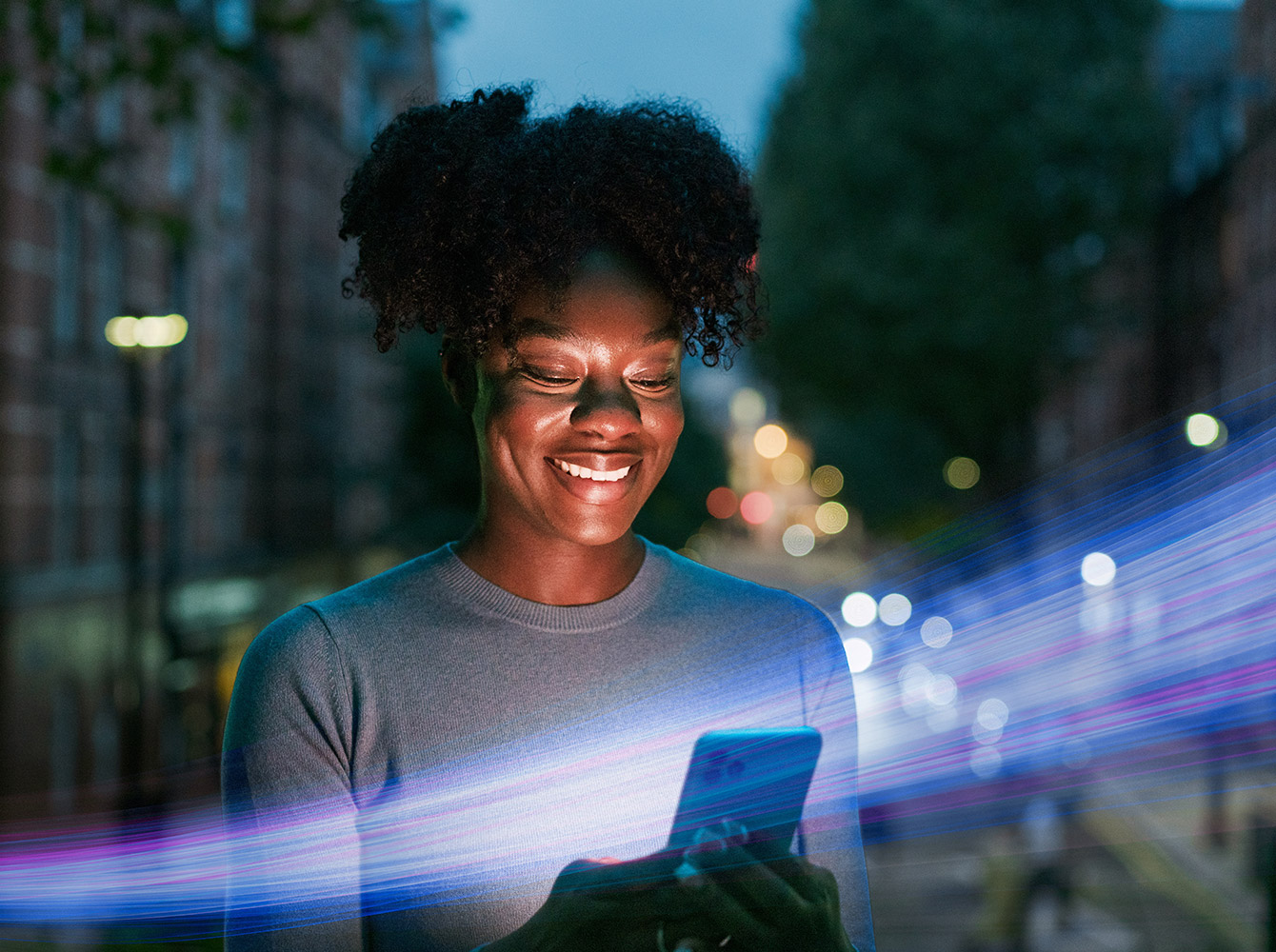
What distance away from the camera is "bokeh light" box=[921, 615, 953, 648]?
31.8 meters

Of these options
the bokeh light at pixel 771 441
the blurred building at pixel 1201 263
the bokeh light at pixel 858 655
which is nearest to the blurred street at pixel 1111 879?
the bokeh light at pixel 858 655

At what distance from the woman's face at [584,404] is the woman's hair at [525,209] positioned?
5 centimetres

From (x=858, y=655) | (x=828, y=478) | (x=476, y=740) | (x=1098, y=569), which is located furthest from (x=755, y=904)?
(x=828, y=478)

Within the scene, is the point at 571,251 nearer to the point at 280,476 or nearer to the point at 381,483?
the point at 381,483

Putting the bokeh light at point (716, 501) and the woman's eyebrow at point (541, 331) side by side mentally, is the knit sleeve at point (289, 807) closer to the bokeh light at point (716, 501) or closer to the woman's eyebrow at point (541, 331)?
the woman's eyebrow at point (541, 331)

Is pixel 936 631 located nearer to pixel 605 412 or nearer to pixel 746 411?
pixel 605 412

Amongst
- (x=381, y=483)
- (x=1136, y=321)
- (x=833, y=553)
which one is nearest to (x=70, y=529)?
(x=381, y=483)

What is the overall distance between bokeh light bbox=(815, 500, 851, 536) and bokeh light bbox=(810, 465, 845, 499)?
139ft

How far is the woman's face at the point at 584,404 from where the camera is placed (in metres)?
1.93

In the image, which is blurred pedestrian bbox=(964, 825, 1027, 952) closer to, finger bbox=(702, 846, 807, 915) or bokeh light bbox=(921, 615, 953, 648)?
finger bbox=(702, 846, 807, 915)

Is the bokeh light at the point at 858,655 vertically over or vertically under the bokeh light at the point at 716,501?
under

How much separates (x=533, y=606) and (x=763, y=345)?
25.3 meters

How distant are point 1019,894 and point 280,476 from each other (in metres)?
18.6

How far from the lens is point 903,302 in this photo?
24.3m
